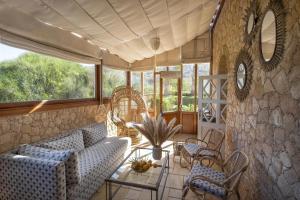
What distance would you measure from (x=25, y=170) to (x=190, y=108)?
15.6ft

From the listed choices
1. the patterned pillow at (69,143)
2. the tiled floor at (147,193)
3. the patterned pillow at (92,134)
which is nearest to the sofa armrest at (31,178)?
the patterned pillow at (69,143)

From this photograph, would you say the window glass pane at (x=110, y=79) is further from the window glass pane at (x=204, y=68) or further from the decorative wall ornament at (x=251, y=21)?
the decorative wall ornament at (x=251, y=21)

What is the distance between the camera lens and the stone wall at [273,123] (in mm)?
1283

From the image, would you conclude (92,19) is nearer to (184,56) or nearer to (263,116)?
(263,116)

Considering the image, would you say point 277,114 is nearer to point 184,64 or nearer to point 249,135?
point 249,135

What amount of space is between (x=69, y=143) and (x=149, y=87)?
11.7 ft

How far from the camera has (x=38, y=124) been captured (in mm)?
2543

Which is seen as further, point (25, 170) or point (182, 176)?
point (182, 176)

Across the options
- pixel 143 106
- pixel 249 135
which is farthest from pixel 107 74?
pixel 249 135

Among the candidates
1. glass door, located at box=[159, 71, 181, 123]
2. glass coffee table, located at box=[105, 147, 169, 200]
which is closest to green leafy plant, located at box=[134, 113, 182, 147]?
glass coffee table, located at box=[105, 147, 169, 200]

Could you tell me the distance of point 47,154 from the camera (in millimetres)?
1935

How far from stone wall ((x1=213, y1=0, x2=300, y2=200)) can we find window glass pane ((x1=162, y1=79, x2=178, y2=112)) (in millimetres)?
3112

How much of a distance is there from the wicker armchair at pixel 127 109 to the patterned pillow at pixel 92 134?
28.4 inches

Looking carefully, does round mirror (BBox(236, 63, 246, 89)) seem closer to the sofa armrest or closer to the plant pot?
the plant pot
